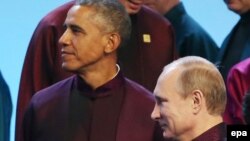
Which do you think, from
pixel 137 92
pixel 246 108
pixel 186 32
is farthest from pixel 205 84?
pixel 186 32

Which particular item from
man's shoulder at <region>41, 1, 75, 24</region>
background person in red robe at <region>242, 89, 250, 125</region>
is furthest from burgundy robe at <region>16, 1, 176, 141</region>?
background person in red robe at <region>242, 89, 250, 125</region>

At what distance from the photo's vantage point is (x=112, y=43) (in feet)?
11.9

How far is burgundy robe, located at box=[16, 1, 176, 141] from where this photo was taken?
3.95 m

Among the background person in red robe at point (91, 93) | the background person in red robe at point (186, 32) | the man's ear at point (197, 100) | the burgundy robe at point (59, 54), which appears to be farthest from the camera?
the background person in red robe at point (186, 32)

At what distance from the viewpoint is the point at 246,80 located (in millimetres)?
3822

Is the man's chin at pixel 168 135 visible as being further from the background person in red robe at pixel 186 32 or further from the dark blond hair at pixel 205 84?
the background person in red robe at pixel 186 32

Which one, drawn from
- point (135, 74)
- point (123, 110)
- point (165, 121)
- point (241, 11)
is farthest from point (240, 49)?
point (165, 121)

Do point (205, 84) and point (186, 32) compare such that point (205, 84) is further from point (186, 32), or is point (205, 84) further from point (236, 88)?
point (186, 32)

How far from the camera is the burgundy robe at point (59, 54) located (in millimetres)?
3947

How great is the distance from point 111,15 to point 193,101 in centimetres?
57

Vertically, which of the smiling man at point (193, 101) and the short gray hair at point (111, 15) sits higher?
the short gray hair at point (111, 15)

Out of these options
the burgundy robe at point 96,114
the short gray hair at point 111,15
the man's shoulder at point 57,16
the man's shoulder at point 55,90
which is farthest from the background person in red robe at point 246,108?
the man's shoulder at point 57,16

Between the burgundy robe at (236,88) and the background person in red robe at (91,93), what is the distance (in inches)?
13.9

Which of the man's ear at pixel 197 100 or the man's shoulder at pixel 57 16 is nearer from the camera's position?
the man's ear at pixel 197 100
